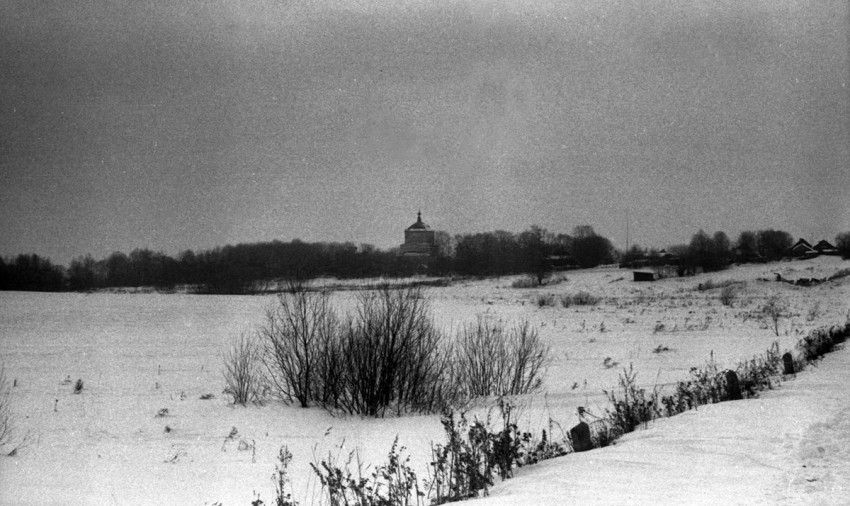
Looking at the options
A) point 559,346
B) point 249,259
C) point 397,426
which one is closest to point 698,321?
point 559,346

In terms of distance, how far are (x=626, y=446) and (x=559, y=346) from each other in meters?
17.8

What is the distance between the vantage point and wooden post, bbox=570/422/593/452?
8337 mm

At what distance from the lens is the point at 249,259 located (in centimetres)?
7975

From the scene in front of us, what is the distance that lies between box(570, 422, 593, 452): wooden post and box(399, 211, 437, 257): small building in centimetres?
11326

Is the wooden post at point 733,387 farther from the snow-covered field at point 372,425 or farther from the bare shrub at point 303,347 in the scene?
the bare shrub at point 303,347

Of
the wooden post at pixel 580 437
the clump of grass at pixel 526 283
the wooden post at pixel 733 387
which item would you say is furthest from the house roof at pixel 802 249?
the wooden post at pixel 580 437

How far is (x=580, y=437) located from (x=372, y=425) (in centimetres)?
712

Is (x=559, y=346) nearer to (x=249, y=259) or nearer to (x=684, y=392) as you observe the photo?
(x=684, y=392)

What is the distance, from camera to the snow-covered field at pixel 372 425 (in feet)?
22.7

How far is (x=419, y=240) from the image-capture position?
5177 inches

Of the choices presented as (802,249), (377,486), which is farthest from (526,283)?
(377,486)

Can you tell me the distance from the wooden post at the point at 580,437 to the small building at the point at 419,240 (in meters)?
113

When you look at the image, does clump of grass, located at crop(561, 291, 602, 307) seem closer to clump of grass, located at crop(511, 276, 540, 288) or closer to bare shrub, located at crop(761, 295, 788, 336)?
bare shrub, located at crop(761, 295, 788, 336)

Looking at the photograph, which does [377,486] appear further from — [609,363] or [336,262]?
[336,262]
